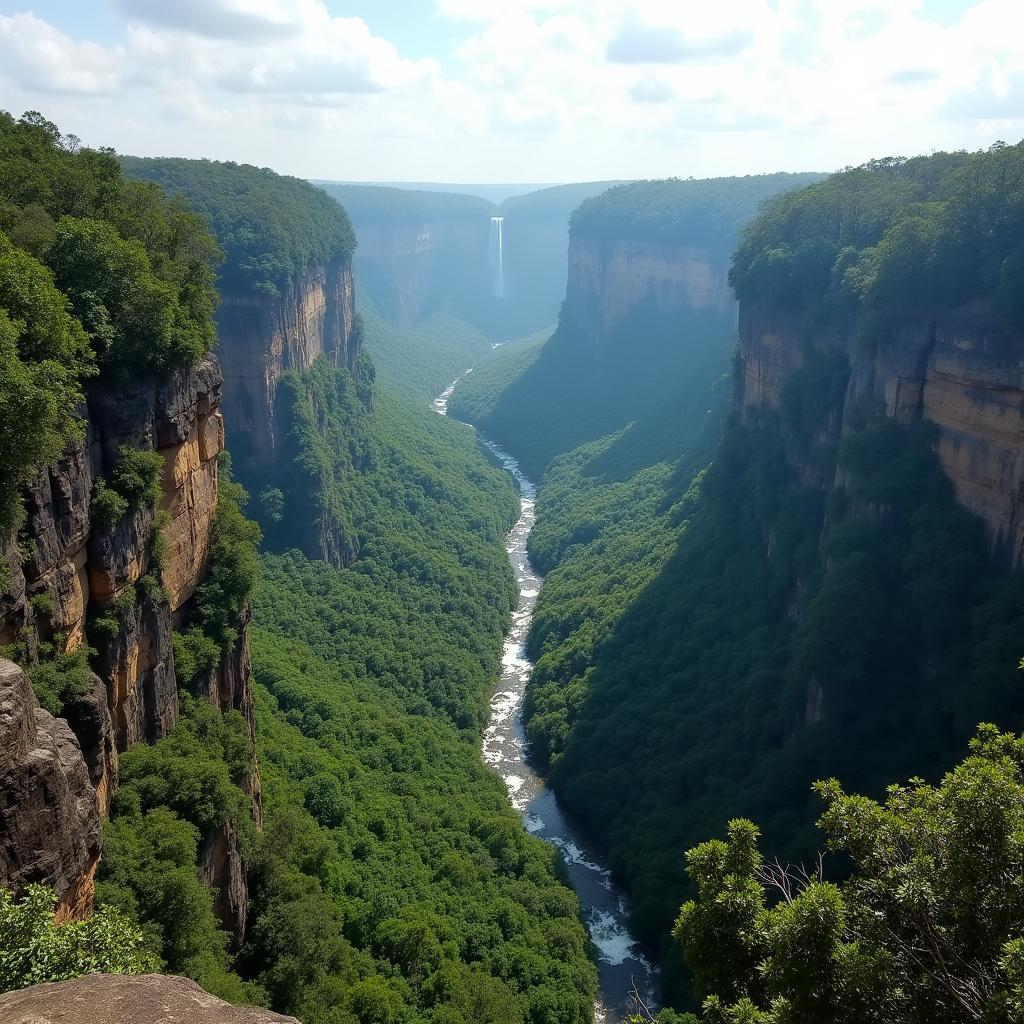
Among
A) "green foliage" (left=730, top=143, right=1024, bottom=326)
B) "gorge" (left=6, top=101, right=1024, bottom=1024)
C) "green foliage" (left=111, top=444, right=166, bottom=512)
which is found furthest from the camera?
"green foliage" (left=730, top=143, right=1024, bottom=326)

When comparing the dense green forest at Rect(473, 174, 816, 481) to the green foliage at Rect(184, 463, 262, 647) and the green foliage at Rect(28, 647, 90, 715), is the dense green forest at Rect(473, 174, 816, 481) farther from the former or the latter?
the green foliage at Rect(28, 647, 90, 715)

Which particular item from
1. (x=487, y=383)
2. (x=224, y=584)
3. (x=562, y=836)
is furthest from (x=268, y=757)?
(x=487, y=383)

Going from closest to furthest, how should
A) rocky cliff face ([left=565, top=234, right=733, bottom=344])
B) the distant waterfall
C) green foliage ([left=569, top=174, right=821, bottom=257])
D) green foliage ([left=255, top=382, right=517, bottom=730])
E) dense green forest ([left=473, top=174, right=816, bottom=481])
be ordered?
green foliage ([left=255, top=382, right=517, bottom=730]), dense green forest ([left=473, top=174, right=816, bottom=481]), green foliage ([left=569, top=174, right=821, bottom=257]), rocky cliff face ([left=565, top=234, right=733, bottom=344]), the distant waterfall

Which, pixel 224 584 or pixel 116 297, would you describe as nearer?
pixel 116 297

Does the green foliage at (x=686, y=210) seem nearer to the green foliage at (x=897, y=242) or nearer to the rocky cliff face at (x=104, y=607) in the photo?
the green foliage at (x=897, y=242)

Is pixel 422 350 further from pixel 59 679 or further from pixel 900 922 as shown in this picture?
pixel 900 922

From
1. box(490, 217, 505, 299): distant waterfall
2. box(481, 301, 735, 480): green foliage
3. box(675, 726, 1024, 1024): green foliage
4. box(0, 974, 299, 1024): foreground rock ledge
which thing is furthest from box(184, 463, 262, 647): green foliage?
box(490, 217, 505, 299): distant waterfall

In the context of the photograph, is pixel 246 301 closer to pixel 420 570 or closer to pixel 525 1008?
pixel 420 570

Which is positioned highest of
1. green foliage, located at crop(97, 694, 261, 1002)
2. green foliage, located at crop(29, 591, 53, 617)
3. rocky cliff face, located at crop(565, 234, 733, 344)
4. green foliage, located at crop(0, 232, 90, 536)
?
rocky cliff face, located at crop(565, 234, 733, 344)

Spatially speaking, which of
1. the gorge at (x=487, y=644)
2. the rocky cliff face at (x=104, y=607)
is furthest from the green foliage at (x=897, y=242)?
the rocky cliff face at (x=104, y=607)
